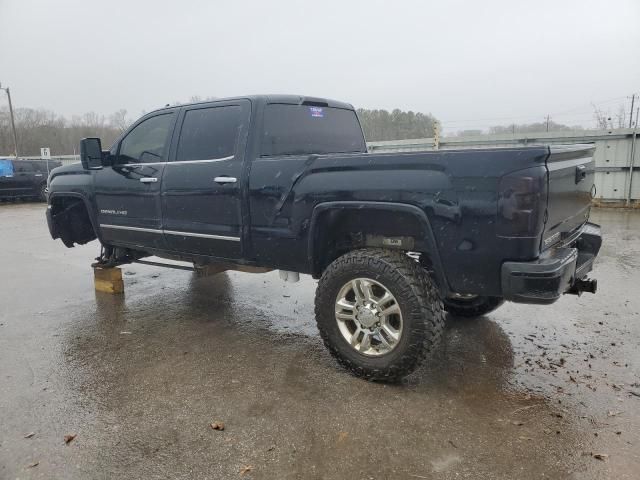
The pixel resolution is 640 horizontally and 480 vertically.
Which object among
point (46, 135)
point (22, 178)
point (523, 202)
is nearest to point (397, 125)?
point (22, 178)

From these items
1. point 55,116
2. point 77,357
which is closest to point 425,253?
point 77,357

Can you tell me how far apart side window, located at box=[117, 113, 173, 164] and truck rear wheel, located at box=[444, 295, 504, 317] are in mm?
3011

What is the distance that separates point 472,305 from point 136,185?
3386 millimetres

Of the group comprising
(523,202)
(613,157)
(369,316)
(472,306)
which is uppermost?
(523,202)

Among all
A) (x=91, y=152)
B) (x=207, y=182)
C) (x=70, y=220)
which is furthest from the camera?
(x=70, y=220)

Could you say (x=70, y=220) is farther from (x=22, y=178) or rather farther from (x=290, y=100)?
(x=22, y=178)

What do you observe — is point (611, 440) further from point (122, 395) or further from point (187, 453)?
point (122, 395)

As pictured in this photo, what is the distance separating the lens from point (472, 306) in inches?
169

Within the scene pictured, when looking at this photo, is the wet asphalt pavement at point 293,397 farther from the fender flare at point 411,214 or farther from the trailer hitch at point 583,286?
the fender flare at point 411,214

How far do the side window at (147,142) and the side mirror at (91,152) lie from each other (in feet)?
0.70

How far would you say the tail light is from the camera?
254cm

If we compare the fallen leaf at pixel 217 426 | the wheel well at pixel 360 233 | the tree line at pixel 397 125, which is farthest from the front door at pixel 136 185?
the tree line at pixel 397 125

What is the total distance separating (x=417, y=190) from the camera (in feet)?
9.47

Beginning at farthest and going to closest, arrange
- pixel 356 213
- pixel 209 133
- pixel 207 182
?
pixel 209 133 → pixel 207 182 → pixel 356 213
